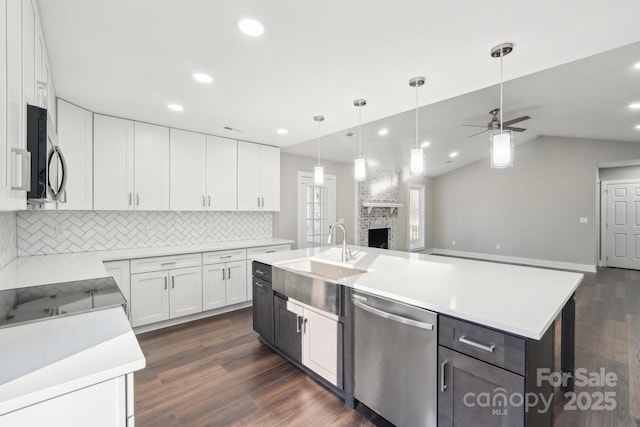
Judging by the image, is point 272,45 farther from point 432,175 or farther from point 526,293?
point 432,175

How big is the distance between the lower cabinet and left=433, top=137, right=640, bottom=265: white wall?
7.75m

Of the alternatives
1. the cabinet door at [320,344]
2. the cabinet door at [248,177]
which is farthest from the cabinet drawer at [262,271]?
the cabinet door at [248,177]

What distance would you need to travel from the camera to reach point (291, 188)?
5230 millimetres

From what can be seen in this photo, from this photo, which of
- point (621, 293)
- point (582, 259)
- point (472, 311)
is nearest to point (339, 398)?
point (472, 311)

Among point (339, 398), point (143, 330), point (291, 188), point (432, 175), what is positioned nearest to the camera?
point (339, 398)

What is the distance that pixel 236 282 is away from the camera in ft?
12.7

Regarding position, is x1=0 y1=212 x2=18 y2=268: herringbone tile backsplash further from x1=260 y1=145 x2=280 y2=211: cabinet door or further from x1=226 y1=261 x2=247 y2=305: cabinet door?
x1=260 y1=145 x2=280 y2=211: cabinet door

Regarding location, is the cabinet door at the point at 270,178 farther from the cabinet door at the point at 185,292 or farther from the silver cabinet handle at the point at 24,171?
the silver cabinet handle at the point at 24,171

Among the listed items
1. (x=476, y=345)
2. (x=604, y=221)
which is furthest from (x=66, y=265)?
(x=604, y=221)

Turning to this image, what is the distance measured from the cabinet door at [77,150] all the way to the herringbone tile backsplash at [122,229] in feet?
1.14

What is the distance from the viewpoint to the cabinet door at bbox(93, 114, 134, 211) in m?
3.06

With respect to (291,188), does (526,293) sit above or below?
below

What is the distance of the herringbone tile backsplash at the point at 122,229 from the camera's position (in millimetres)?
2893

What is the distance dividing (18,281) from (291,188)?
12.4 feet
